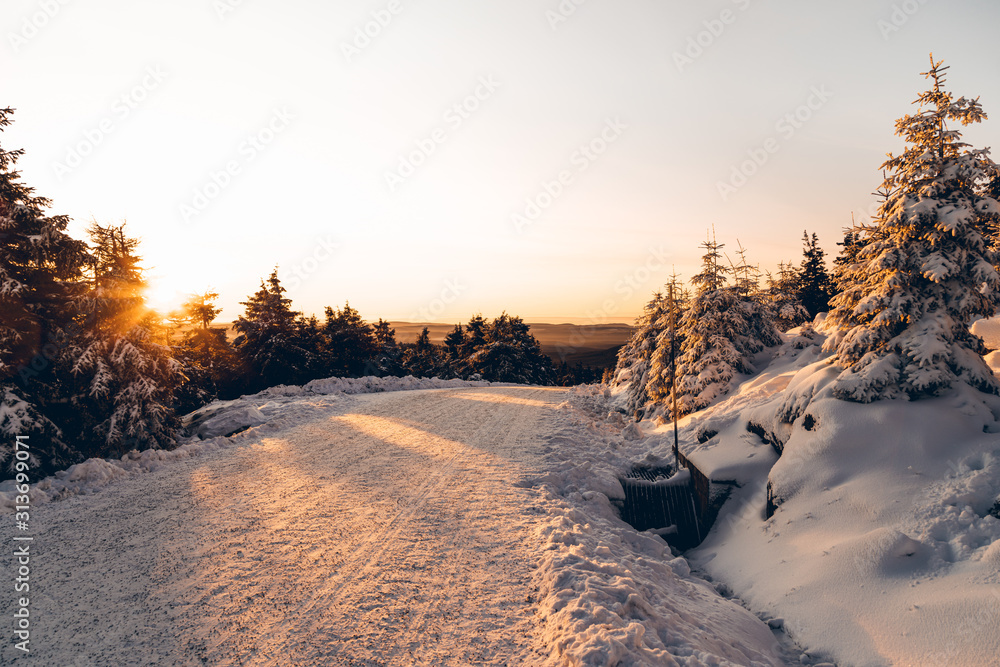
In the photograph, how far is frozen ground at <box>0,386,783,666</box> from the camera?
420 cm

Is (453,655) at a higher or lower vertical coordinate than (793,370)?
lower

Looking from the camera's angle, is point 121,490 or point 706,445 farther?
point 706,445

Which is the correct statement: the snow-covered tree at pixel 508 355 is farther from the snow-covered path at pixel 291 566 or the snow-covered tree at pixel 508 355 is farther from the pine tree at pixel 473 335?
the snow-covered path at pixel 291 566

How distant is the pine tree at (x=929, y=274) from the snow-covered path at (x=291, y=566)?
6.68 m

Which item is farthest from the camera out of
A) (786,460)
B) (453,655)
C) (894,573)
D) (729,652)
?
(786,460)

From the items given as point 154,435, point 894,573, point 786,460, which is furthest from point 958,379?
point 154,435

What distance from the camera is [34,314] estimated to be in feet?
35.8

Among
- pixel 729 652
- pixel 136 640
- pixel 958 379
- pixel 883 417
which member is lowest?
pixel 729 652

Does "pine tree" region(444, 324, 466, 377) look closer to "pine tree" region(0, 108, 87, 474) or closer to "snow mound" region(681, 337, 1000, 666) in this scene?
"pine tree" region(0, 108, 87, 474)

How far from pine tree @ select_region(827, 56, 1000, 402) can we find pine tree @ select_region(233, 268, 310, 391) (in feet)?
97.2

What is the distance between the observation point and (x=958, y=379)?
7633mm

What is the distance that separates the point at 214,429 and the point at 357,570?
1078 centimetres

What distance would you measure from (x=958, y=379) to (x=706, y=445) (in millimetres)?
4520

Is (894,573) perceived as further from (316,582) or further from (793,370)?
(793,370)
